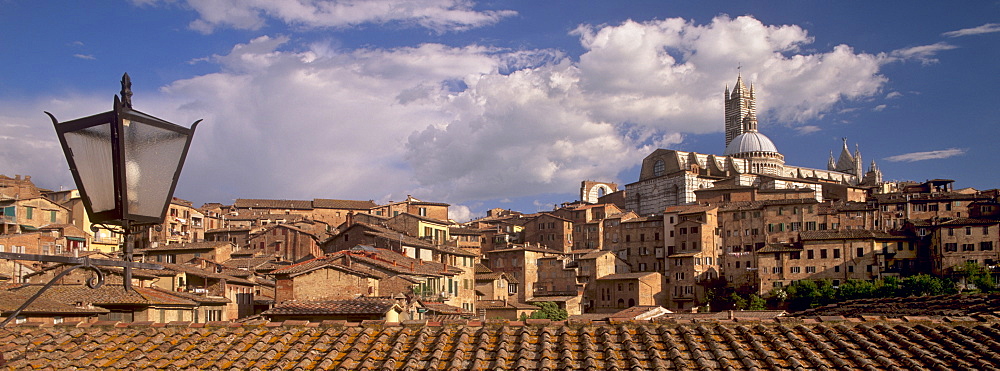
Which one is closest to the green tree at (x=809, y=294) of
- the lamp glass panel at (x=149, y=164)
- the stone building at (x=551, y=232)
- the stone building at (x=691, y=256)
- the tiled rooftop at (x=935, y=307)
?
the stone building at (x=691, y=256)

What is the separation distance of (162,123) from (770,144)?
142 m

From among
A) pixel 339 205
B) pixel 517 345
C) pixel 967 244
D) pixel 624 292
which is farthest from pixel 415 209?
pixel 517 345

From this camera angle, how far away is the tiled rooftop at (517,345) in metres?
8.56

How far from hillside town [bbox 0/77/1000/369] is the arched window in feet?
0.71

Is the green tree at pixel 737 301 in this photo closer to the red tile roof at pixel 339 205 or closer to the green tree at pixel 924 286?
the green tree at pixel 924 286

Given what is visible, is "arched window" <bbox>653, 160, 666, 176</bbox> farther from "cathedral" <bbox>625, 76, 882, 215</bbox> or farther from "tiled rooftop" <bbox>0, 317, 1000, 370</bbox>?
"tiled rooftop" <bbox>0, 317, 1000, 370</bbox>

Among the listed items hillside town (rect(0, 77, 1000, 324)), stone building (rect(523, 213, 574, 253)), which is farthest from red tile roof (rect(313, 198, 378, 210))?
stone building (rect(523, 213, 574, 253))

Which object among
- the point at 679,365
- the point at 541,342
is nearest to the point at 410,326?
the point at 541,342

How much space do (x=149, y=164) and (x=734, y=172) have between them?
12832cm

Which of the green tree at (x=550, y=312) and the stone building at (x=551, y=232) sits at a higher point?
the stone building at (x=551, y=232)

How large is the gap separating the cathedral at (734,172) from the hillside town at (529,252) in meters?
0.33

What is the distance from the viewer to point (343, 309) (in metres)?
24.5

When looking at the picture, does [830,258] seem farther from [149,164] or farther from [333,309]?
[149,164]

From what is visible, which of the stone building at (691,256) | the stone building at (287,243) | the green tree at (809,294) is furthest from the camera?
the stone building at (691,256)
